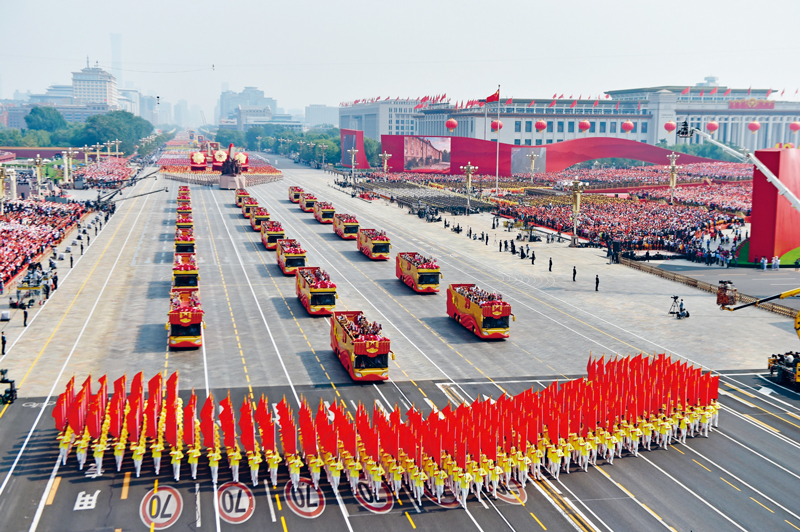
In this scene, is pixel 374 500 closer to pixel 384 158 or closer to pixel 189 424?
pixel 189 424

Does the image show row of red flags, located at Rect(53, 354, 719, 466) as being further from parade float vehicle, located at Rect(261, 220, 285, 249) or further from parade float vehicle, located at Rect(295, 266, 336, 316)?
parade float vehicle, located at Rect(261, 220, 285, 249)

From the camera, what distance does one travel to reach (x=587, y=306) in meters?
53.8

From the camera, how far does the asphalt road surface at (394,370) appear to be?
24234mm

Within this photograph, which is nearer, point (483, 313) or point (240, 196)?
Answer: point (483, 313)

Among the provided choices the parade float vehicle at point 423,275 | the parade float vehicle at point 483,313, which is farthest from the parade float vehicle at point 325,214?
the parade float vehicle at point 483,313

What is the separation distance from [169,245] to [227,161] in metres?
64.7

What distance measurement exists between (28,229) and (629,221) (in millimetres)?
66526

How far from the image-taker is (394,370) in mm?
38594

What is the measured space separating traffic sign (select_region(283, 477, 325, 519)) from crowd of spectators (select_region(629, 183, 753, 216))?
92445 millimetres

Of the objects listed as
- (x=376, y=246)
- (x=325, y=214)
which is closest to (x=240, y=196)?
(x=325, y=214)

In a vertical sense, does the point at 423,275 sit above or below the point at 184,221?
below

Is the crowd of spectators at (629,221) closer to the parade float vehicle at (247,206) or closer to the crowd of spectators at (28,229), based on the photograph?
the parade float vehicle at (247,206)

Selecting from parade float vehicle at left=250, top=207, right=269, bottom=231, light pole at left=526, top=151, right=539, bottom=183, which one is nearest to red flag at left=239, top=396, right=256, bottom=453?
parade float vehicle at left=250, top=207, right=269, bottom=231

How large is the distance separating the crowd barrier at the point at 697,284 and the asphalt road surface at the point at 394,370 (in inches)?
37.4
